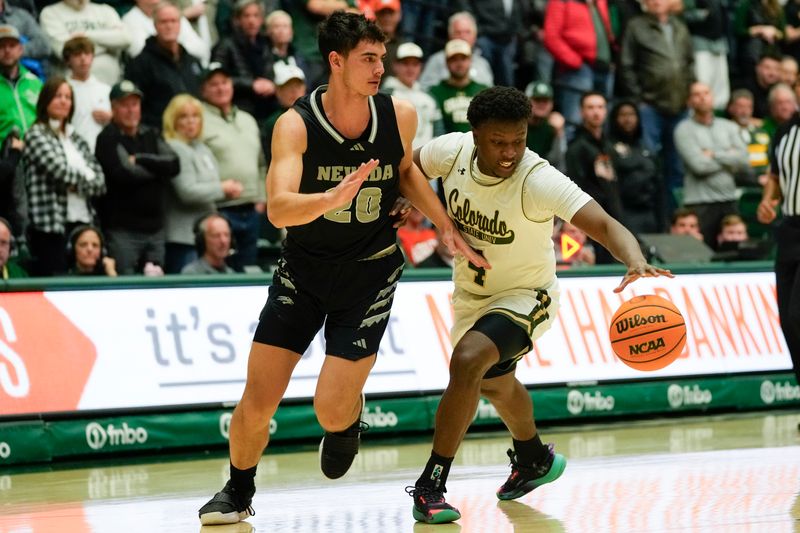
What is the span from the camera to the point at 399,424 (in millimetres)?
11375

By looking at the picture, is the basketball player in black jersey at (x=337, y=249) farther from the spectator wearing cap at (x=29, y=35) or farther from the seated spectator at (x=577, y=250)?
the spectator wearing cap at (x=29, y=35)

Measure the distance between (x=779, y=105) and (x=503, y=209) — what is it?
35.0 feet

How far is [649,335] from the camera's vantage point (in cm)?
715

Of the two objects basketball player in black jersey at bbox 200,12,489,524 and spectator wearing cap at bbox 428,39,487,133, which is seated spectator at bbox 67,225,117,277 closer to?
basketball player in black jersey at bbox 200,12,489,524

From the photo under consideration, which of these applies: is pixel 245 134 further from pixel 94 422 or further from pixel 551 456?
pixel 551 456

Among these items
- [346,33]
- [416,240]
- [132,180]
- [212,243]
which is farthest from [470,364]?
[416,240]

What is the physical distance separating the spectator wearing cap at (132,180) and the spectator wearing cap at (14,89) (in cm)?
71

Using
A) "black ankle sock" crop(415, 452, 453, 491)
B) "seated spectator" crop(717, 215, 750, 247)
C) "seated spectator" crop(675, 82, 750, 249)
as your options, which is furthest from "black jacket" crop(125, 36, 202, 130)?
"black ankle sock" crop(415, 452, 453, 491)

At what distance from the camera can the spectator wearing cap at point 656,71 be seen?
16.8 m

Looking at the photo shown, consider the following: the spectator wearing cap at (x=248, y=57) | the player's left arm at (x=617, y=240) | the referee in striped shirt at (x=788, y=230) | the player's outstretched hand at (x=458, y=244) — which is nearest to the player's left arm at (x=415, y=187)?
the player's outstretched hand at (x=458, y=244)

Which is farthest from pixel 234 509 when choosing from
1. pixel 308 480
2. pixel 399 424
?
pixel 399 424

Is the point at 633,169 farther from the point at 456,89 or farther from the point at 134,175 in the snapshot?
the point at 134,175

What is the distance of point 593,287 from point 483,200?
540cm

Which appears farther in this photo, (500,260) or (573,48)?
(573,48)
